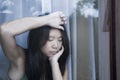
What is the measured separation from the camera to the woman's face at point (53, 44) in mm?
2857

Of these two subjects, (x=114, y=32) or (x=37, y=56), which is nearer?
(x=37, y=56)

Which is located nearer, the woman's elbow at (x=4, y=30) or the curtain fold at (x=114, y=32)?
the woman's elbow at (x=4, y=30)

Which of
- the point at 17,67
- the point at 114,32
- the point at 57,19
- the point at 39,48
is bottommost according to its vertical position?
the point at 17,67

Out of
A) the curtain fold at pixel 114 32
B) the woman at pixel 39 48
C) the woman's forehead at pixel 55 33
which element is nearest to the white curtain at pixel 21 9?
the woman at pixel 39 48

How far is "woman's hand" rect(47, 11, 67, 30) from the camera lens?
289cm

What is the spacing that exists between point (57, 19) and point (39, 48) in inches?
11.9

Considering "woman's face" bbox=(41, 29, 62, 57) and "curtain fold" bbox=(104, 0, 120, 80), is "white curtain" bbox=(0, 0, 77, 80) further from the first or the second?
"curtain fold" bbox=(104, 0, 120, 80)

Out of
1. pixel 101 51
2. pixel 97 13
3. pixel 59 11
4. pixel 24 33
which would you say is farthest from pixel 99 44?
pixel 24 33

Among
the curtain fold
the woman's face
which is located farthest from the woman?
the curtain fold

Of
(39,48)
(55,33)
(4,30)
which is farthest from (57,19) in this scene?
(4,30)

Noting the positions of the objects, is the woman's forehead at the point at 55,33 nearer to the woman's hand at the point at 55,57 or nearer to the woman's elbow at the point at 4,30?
the woman's hand at the point at 55,57

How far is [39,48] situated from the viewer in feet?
9.39

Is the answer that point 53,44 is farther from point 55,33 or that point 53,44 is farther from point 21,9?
point 21,9

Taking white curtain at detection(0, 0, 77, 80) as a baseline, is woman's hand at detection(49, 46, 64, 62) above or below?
below
